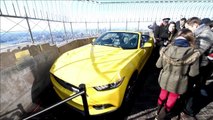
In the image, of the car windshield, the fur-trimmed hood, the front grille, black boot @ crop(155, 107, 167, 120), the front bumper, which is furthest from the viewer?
the car windshield

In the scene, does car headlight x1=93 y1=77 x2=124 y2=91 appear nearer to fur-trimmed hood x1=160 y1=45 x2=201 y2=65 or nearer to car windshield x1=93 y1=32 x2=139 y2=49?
fur-trimmed hood x1=160 y1=45 x2=201 y2=65

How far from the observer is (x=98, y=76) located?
253 centimetres

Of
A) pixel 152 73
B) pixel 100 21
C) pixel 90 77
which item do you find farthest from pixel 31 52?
pixel 100 21

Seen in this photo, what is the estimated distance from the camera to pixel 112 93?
7.95 ft

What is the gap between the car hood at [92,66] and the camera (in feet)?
8.18

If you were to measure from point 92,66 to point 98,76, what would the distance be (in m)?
0.38

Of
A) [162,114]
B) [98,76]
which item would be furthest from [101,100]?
[162,114]

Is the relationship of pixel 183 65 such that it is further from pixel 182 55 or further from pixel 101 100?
pixel 101 100

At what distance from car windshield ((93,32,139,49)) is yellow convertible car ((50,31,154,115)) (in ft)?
1.11

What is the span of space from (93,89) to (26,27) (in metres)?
3.75

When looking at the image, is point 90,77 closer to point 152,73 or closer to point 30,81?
point 30,81

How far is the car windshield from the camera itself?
157 inches

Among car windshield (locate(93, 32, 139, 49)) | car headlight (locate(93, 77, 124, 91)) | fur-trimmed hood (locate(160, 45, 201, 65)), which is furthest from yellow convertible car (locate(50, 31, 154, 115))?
fur-trimmed hood (locate(160, 45, 201, 65))

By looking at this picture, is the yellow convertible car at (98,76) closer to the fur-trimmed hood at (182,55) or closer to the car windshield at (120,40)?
the car windshield at (120,40)
